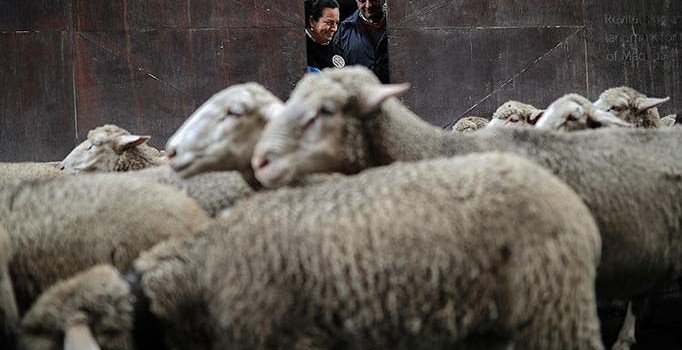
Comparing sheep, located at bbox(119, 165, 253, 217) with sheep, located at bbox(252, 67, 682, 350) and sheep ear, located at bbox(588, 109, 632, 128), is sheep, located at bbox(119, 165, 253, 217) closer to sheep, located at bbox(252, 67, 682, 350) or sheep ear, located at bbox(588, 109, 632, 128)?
sheep, located at bbox(252, 67, 682, 350)

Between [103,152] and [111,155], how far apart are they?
0.17ft

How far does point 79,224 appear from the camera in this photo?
117 inches

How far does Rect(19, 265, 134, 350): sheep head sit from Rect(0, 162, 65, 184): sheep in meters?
3.09

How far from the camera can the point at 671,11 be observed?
9531mm

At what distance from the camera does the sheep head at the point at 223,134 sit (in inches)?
138

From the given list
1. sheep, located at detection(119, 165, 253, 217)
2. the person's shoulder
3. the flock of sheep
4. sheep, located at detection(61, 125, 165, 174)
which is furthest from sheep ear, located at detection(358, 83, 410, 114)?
the person's shoulder

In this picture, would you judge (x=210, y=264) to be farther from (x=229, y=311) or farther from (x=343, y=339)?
(x=343, y=339)

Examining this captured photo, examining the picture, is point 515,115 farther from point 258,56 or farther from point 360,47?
point 258,56

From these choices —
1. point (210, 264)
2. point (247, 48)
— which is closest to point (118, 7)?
point (247, 48)

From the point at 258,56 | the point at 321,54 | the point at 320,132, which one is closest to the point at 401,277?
the point at 320,132

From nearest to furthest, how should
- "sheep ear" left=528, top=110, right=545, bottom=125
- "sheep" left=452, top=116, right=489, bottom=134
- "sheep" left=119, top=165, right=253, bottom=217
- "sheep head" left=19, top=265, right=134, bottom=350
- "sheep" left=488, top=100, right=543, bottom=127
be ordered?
"sheep head" left=19, top=265, right=134, bottom=350 → "sheep" left=119, top=165, right=253, bottom=217 → "sheep ear" left=528, top=110, right=545, bottom=125 → "sheep" left=488, top=100, right=543, bottom=127 → "sheep" left=452, top=116, right=489, bottom=134

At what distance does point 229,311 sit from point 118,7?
6.34 meters

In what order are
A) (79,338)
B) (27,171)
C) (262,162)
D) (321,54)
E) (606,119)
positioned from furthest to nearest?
(321,54)
(27,171)
(606,119)
(262,162)
(79,338)

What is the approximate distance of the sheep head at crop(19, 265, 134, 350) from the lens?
7.75ft
